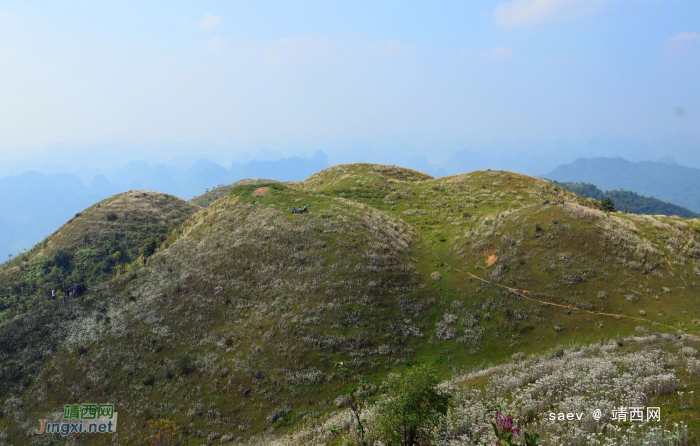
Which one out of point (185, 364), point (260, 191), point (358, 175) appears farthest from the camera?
point (358, 175)

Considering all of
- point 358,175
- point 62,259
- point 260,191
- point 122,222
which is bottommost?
point 62,259

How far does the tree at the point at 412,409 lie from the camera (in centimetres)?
1337

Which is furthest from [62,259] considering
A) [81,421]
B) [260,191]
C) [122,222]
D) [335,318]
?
[335,318]

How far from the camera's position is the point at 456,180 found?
69750 millimetres

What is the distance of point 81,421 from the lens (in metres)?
28.2

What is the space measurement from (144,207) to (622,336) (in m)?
Answer: 85.6

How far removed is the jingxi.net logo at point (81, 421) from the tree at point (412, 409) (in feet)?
80.0

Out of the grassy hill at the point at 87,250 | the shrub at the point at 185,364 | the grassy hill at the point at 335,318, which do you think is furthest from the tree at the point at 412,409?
the grassy hill at the point at 87,250

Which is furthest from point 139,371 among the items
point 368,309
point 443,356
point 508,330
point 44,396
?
point 508,330

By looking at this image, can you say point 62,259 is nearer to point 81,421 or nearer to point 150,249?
point 150,249

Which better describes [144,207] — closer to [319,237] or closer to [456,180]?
[319,237]

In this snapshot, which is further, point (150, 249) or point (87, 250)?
point (87, 250)

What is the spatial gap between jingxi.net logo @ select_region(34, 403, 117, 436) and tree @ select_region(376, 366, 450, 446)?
24.4 meters

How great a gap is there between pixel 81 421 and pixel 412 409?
1157 inches
